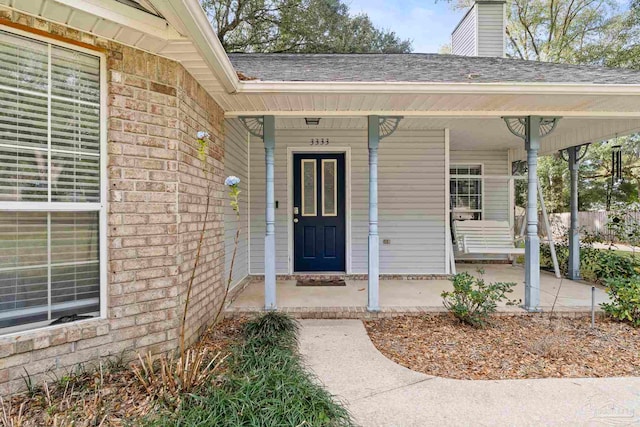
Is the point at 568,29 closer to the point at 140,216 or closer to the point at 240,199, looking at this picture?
the point at 240,199

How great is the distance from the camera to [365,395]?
90.4 inches

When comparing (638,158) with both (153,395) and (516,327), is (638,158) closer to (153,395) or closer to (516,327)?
(516,327)

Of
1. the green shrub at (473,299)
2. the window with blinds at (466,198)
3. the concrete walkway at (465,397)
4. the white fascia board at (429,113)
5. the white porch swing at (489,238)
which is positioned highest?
the white fascia board at (429,113)

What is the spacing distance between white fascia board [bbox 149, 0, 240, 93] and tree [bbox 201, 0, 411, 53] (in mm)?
8957

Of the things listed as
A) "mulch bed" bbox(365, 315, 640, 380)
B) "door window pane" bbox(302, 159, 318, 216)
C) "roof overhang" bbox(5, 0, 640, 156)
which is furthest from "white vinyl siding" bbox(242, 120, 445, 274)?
"mulch bed" bbox(365, 315, 640, 380)

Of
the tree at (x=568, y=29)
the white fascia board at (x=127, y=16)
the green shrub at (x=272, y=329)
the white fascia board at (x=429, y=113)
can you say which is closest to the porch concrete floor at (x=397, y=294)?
the green shrub at (x=272, y=329)

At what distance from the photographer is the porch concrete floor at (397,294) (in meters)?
4.04

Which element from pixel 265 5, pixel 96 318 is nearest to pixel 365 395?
pixel 96 318

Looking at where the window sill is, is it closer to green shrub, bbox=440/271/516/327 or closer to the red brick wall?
the red brick wall

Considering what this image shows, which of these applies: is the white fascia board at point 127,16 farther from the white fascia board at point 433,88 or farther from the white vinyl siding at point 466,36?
the white vinyl siding at point 466,36

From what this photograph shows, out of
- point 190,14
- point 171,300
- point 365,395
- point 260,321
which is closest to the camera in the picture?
point 190,14

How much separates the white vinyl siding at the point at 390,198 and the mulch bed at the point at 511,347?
1827 millimetres

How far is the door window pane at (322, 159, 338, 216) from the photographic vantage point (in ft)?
18.2

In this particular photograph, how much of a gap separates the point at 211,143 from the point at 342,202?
2.53 m
